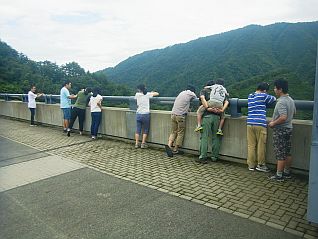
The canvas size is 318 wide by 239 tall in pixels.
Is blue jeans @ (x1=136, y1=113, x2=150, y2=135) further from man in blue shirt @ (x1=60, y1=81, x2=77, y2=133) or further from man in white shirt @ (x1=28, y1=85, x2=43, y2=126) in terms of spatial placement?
man in white shirt @ (x1=28, y1=85, x2=43, y2=126)

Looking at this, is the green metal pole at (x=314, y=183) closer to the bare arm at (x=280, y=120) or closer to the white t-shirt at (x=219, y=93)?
the bare arm at (x=280, y=120)

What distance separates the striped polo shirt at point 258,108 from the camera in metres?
6.09

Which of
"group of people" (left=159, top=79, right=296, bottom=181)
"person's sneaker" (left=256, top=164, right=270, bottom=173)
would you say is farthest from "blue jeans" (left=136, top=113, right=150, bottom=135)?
"person's sneaker" (left=256, top=164, right=270, bottom=173)

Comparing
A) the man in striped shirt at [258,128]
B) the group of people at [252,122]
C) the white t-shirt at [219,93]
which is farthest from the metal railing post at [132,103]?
the man in striped shirt at [258,128]

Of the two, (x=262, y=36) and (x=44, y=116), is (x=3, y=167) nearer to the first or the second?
(x=44, y=116)

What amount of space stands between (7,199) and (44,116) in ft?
29.8

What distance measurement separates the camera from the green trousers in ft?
22.4

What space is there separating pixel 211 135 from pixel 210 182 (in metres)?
1.55

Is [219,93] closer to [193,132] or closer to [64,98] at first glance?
[193,132]

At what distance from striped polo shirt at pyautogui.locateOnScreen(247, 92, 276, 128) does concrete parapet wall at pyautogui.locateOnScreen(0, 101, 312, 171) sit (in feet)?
1.03

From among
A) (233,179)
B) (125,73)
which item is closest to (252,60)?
(125,73)

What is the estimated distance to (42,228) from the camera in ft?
13.2

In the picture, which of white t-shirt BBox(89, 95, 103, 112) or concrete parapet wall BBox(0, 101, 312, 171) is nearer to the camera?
concrete parapet wall BBox(0, 101, 312, 171)

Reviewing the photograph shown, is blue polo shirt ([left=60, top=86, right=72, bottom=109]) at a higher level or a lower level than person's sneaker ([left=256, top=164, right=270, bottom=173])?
higher
